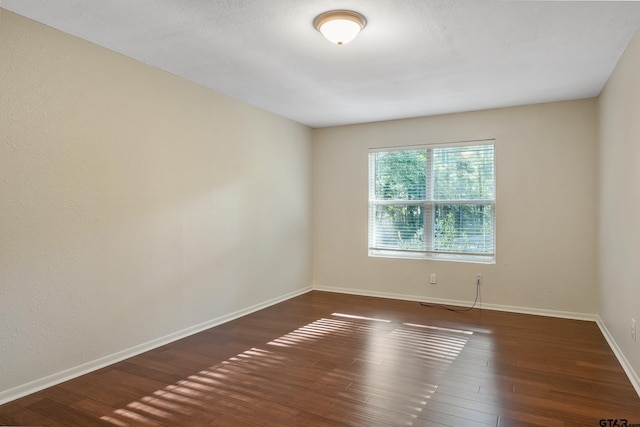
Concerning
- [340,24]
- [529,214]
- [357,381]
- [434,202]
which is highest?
[340,24]

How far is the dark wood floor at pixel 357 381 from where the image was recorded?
7.13 feet

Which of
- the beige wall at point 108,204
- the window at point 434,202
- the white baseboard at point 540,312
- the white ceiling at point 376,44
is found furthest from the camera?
the window at point 434,202

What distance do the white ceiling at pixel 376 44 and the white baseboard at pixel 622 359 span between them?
7.42ft

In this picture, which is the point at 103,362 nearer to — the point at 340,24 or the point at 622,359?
the point at 340,24

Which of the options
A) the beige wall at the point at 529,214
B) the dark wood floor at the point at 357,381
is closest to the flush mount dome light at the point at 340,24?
the dark wood floor at the point at 357,381

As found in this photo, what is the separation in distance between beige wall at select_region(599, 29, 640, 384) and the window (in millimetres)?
1164

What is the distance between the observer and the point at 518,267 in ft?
14.5

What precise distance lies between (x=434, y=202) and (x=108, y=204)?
363cm

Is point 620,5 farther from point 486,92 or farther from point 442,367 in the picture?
point 442,367

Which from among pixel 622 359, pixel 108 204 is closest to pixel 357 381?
pixel 622 359

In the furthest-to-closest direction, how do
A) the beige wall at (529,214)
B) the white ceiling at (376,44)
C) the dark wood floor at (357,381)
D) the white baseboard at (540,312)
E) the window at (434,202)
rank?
the window at (434,202), the beige wall at (529,214), the white baseboard at (540,312), the white ceiling at (376,44), the dark wood floor at (357,381)

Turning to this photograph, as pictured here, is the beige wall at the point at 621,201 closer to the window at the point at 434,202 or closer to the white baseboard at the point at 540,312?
the white baseboard at the point at 540,312

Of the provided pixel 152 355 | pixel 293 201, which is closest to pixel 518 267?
pixel 293 201

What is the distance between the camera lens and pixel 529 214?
4391 mm
